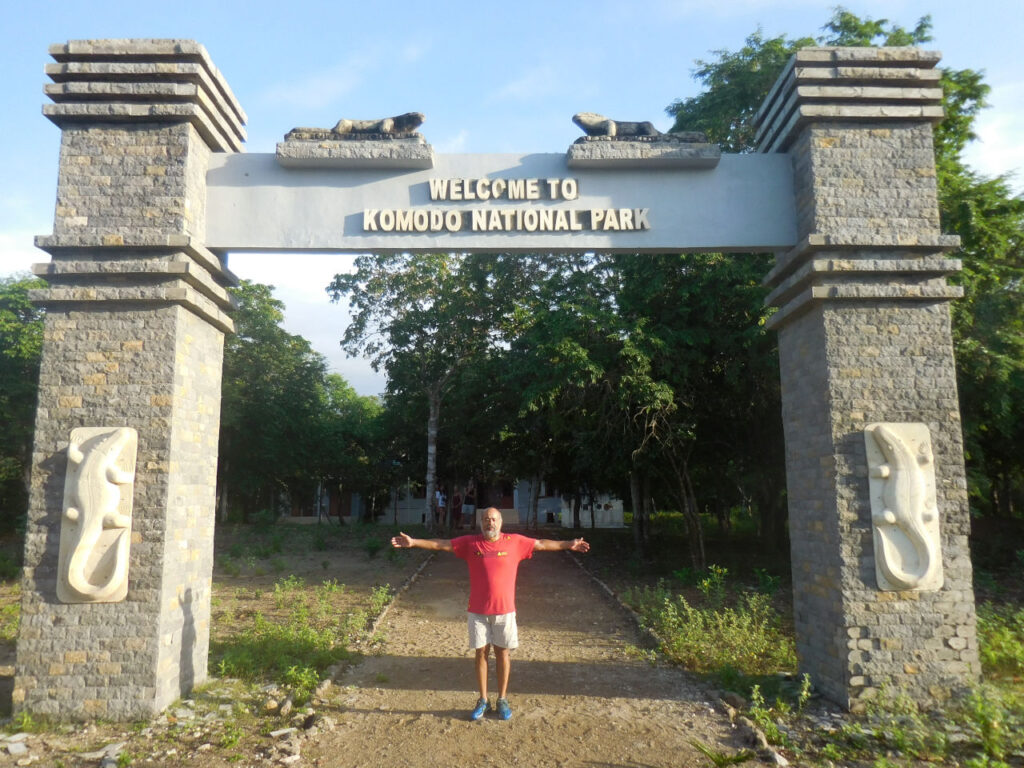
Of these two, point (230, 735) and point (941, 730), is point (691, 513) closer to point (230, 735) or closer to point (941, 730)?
point (941, 730)

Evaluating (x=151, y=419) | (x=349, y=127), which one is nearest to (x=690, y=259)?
(x=349, y=127)

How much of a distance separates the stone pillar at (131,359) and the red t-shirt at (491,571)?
2.47 m

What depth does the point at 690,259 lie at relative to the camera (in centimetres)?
1265

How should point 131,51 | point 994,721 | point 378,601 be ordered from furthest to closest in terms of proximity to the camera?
1. point 378,601
2. point 131,51
3. point 994,721

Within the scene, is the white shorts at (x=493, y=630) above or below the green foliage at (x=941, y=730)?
above

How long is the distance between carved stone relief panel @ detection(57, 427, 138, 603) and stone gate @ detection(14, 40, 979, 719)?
0.02 metres

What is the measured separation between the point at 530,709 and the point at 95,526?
3784 millimetres

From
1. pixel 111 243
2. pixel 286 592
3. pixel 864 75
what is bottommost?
pixel 286 592

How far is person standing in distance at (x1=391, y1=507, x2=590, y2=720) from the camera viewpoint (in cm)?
574

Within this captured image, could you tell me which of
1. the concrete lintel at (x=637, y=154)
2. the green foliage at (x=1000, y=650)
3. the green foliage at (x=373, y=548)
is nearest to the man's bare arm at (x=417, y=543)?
the concrete lintel at (x=637, y=154)

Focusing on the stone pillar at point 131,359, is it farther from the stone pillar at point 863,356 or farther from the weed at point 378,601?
the stone pillar at point 863,356

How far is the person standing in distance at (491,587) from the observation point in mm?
5738

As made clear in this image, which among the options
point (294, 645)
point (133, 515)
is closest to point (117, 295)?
point (133, 515)

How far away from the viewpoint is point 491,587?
18.8 feet
